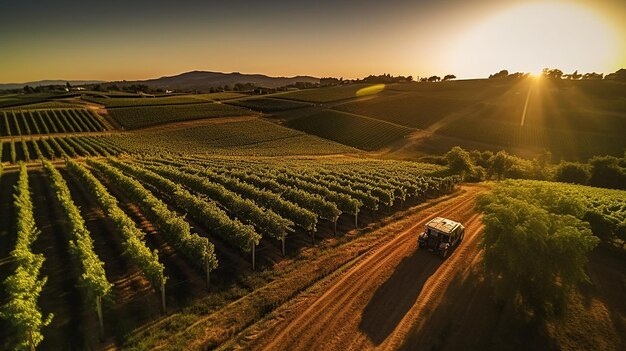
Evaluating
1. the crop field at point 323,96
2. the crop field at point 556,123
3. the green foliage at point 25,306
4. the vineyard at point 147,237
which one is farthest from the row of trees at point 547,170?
→ the crop field at point 323,96

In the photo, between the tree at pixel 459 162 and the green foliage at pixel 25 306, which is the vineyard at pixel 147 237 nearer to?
the green foliage at pixel 25 306

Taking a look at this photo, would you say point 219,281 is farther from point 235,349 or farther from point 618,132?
point 618,132

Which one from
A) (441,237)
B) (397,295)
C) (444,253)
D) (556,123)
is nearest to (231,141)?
(441,237)

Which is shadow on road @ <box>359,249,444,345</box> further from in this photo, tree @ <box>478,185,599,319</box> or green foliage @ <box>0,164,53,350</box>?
green foliage @ <box>0,164,53,350</box>

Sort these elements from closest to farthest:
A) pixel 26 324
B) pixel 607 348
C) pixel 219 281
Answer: pixel 26 324 < pixel 607 348 < pixel 219 281

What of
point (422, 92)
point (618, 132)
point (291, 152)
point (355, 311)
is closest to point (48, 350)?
point (355, 311)

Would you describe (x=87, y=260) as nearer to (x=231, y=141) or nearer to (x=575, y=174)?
(x=575, y=174)
